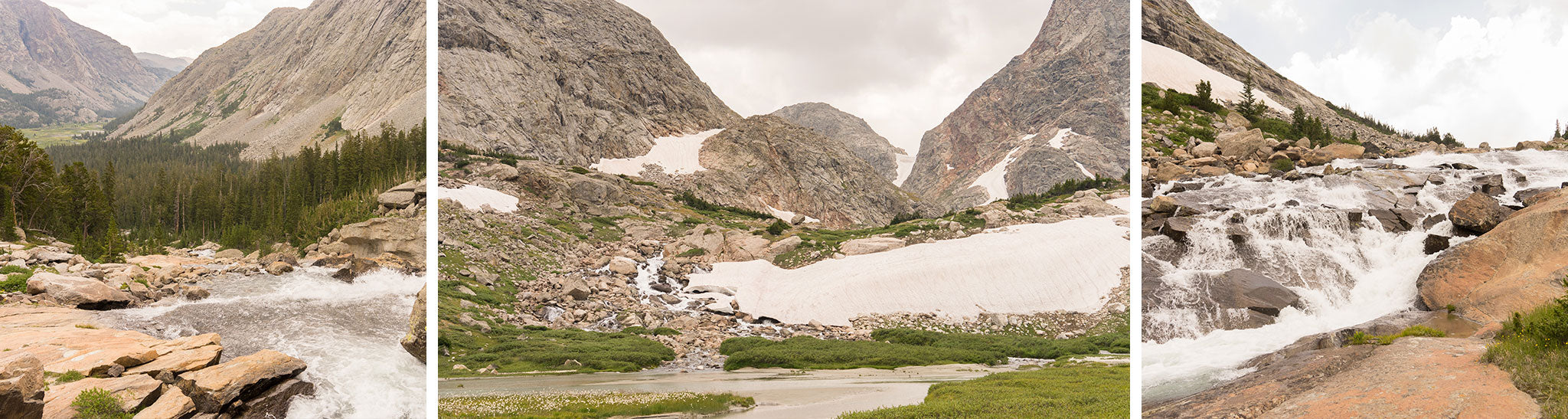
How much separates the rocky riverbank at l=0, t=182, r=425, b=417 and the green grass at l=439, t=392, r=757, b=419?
3.08 meters

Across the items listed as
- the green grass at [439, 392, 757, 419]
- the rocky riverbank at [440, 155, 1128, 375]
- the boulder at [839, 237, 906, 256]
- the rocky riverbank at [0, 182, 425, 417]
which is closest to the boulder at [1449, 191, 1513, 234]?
the rocky riverbank at [440, 155, 1128, 375]

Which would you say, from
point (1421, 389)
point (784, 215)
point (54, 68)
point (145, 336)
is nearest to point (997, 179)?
point (784, 215)

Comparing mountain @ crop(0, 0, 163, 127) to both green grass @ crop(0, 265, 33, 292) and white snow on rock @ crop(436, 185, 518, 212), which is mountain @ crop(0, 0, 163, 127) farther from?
white snow on rock @ crop(436, 185, 518, 212)

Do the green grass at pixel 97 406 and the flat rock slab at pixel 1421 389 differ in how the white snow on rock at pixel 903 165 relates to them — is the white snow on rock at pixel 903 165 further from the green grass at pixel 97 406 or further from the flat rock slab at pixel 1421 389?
the green grass at pixel 97 406

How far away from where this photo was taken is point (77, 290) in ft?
30.2

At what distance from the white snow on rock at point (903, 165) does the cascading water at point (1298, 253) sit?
5.95m

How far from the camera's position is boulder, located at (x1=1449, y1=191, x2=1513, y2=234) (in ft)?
20.7

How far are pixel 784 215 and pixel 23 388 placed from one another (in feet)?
35.7

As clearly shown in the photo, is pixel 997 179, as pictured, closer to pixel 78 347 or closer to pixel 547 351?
pixel 547 351

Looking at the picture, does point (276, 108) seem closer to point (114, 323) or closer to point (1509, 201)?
point (114, 323)

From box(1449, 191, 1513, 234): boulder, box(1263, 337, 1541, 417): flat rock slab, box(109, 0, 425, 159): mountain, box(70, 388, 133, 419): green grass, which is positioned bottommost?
box(70, 388, 133, 419): green grass

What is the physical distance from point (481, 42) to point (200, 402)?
11.8 meters

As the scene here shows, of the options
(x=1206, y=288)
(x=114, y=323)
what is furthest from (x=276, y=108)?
(x=1206, y=288)

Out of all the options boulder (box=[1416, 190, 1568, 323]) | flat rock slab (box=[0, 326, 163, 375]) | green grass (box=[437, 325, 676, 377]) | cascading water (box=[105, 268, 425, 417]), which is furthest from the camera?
cascading water (box=[105, 268, 425, 417])
